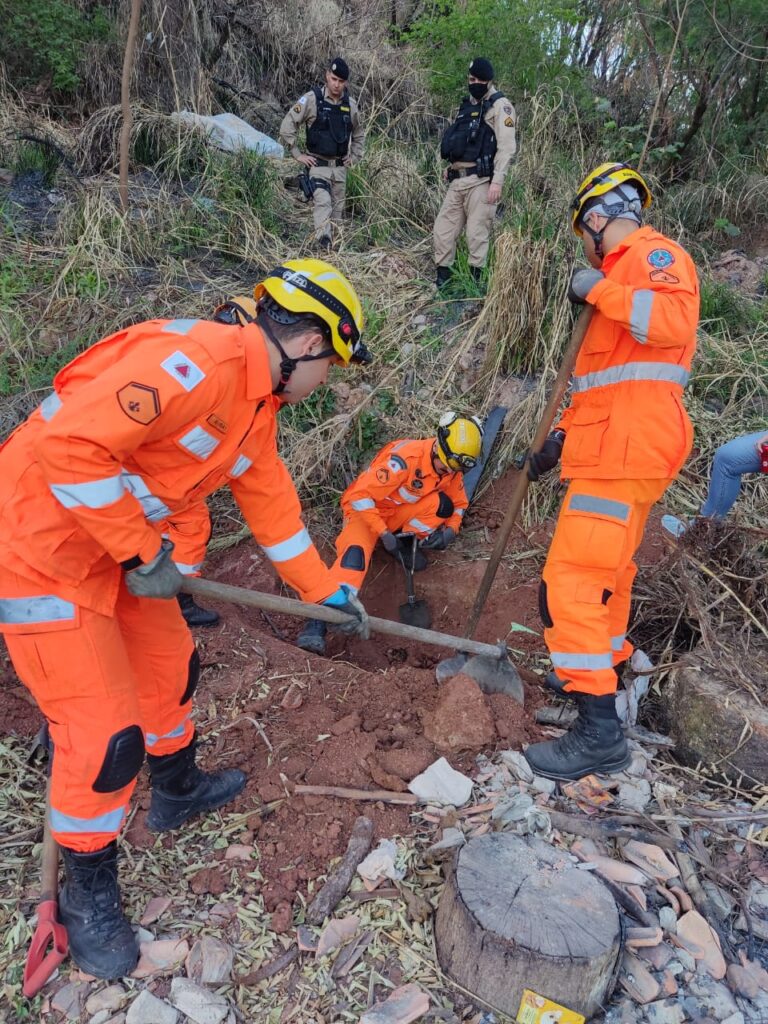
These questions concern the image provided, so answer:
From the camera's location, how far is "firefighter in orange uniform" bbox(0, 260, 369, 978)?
6.19ft

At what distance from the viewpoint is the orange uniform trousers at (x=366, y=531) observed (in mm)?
4477

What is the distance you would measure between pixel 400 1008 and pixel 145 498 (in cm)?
161

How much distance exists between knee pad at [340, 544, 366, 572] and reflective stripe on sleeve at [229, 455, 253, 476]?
212 cm

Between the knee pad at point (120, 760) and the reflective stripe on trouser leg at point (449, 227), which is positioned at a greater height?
the reflective stripe on trouser leg at point (449, 227)

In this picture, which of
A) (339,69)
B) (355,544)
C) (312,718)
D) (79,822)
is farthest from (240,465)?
(339,69)

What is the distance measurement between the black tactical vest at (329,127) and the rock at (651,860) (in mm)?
6559

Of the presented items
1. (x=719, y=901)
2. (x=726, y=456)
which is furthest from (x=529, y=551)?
(x=719, y=901)

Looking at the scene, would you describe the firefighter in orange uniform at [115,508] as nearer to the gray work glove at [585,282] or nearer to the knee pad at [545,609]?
the gray work glove at [585,282]

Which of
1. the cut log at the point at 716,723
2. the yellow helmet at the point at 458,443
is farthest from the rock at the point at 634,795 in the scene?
the yellow helmet at the point at 458,443

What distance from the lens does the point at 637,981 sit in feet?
7.04

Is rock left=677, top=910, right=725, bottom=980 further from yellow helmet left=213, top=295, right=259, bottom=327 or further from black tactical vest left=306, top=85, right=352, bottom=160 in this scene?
black tactical vest left=306, top=85, right=352, bottom=160

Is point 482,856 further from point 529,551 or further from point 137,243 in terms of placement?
point 137,243

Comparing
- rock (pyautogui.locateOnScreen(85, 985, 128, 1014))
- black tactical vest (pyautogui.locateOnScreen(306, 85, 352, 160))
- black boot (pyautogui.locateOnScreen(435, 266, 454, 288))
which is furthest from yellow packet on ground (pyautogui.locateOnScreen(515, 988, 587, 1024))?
black tactical vest (pyautogui.locateOnScreen(306, 85, 352, 160))

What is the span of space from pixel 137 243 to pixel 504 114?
Result: 3368mm
